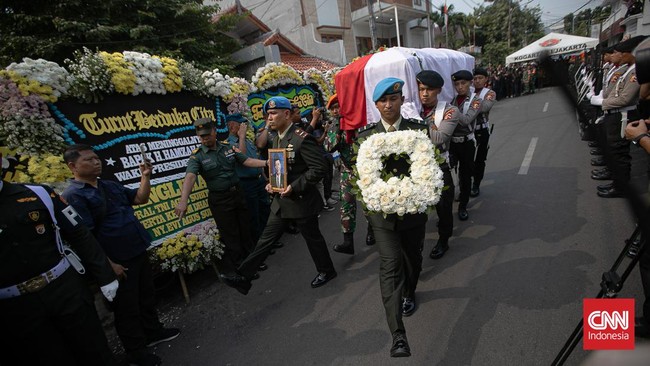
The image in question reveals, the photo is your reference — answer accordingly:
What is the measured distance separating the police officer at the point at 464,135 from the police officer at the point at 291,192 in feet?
7.06

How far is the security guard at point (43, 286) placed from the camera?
2.04 meters

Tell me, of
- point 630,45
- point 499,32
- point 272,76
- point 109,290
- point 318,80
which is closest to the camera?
point 109,290

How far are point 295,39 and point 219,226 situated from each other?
15942 millimetres

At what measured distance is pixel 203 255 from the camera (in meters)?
4.00

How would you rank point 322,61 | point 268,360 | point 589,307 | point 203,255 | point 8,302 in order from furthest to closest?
point 322,61 → point 203,255 → point 268,360 → point 8,302 → point 589,307

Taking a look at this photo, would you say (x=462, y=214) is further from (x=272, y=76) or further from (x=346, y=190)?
(x=272, y=76)

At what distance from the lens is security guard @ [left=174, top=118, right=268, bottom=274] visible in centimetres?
378

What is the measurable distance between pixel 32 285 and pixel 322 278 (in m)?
2.50

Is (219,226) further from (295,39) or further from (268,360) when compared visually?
(295,39)

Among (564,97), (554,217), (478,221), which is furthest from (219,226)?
(554,217)

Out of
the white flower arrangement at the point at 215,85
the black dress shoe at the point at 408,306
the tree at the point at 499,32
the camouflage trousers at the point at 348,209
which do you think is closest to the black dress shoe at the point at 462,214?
the camouflage trousers at the point at 348,209

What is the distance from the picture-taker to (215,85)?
4.56 meters

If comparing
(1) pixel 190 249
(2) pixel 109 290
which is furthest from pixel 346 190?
(2) pixel 109 290

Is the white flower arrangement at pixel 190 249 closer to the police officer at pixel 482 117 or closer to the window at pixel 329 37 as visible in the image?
the police officer at pixel 482 117
